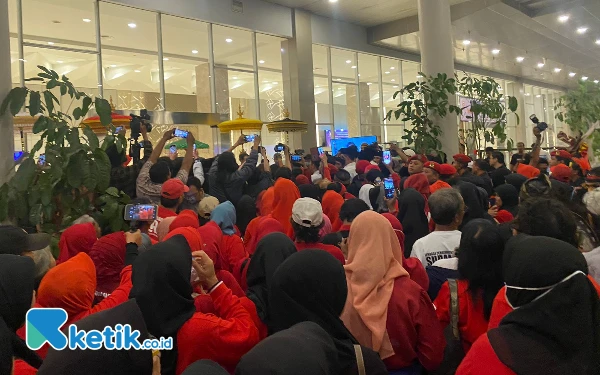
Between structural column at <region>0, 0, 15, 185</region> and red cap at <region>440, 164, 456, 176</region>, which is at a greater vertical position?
structural column at <region>0, 0, 15, 185</region>

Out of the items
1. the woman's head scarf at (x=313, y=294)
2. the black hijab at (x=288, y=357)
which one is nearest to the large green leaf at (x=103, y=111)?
the woman's head scarf at (x=313, y=294)

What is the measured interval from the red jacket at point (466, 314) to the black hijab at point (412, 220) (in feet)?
5.83

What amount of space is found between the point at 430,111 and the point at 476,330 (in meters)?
7.02

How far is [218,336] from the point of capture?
1.88 meters

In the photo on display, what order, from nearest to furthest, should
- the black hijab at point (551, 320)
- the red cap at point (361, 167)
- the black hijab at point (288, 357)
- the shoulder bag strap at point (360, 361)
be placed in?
the black hijab at point (288, 357), the black hijab at point (551, 320), the shoulder bag strap at point (360, 361), the red cap at point (361, 167)

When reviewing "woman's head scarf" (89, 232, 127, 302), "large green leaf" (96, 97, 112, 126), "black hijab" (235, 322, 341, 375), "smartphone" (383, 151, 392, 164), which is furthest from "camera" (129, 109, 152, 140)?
"black hijab" (235, 322, 341, 375)

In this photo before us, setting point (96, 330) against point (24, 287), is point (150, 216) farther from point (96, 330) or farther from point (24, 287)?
point (96, 330)

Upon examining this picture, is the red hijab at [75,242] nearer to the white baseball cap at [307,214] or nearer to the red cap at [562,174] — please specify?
the white baseball cap at [307,214]

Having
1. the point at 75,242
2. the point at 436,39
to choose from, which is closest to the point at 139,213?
the point at 75,242

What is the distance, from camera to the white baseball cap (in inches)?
113

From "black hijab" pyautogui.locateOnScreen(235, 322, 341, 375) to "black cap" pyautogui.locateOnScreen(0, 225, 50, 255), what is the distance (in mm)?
1801

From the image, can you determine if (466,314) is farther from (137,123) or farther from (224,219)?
(137,123)

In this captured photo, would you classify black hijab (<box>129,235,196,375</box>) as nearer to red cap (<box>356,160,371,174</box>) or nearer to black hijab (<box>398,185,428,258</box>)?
black hijab (<box>398,185,428,258</box>)

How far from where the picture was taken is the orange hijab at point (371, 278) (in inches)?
81.6
